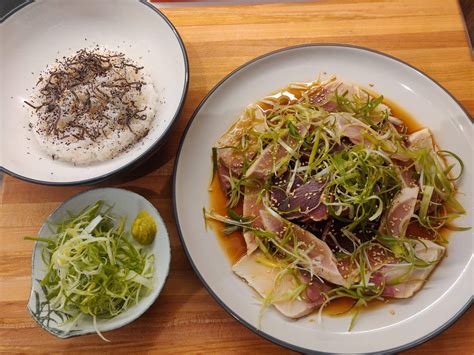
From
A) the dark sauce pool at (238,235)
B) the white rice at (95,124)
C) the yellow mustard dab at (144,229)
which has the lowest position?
the dark sauce pool at (238,235)

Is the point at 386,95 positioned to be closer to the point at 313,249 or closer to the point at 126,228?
the point at 313,249

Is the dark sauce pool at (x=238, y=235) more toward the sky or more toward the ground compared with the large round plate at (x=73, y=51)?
more toward the ground

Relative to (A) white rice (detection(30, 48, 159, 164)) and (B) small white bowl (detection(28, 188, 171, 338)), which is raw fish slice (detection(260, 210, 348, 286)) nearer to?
(B) small white bowl (detection(28, 188, 171, 338))

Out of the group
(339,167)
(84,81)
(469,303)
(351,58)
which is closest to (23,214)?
(84,81)

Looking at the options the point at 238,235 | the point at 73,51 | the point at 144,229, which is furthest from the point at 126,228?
the point at 73,51

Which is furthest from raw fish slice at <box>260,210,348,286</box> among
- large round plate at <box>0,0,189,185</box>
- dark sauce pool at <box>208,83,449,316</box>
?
large round plate at <box>0,0,189,185</box>

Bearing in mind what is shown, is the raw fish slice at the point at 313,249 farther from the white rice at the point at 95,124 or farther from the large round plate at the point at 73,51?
the white rice at the point at 95,124

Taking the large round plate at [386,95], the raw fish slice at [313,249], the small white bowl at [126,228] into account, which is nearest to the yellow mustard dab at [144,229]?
the small white bowl at [126,228]
